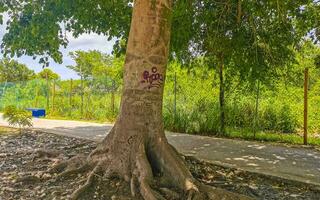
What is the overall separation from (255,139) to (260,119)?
3.33ft

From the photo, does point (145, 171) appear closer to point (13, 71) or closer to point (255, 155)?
point (255, 155)

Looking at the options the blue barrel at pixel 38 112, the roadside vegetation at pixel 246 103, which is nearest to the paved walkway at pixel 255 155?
the roadside vegetation at pixel 246 103

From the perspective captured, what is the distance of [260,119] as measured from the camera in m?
10.8

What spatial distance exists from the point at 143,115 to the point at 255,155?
3304 mm

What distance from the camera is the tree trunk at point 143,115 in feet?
16.7

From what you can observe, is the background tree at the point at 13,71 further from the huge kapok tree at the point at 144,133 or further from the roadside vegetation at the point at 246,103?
the huge kapok tree at the point at 144,133

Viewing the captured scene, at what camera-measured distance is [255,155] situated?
754 cm

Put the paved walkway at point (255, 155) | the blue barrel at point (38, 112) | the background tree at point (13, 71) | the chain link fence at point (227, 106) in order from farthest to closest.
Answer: the background tree at point (13, 71)
the blue barrel at point (38, 112)
the chain link fence at point (227, 106)
the paved walkway at point (255, 155)

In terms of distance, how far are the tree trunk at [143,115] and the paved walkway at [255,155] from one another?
1.87 metres

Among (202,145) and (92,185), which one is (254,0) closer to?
(202,145)

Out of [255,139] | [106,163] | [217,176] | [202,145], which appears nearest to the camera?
[106,163]

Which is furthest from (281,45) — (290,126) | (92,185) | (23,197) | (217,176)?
(23,197)

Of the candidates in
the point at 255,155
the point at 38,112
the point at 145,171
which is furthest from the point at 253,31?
the point at 38,112

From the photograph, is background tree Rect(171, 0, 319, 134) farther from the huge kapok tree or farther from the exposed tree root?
the exposed tree root
